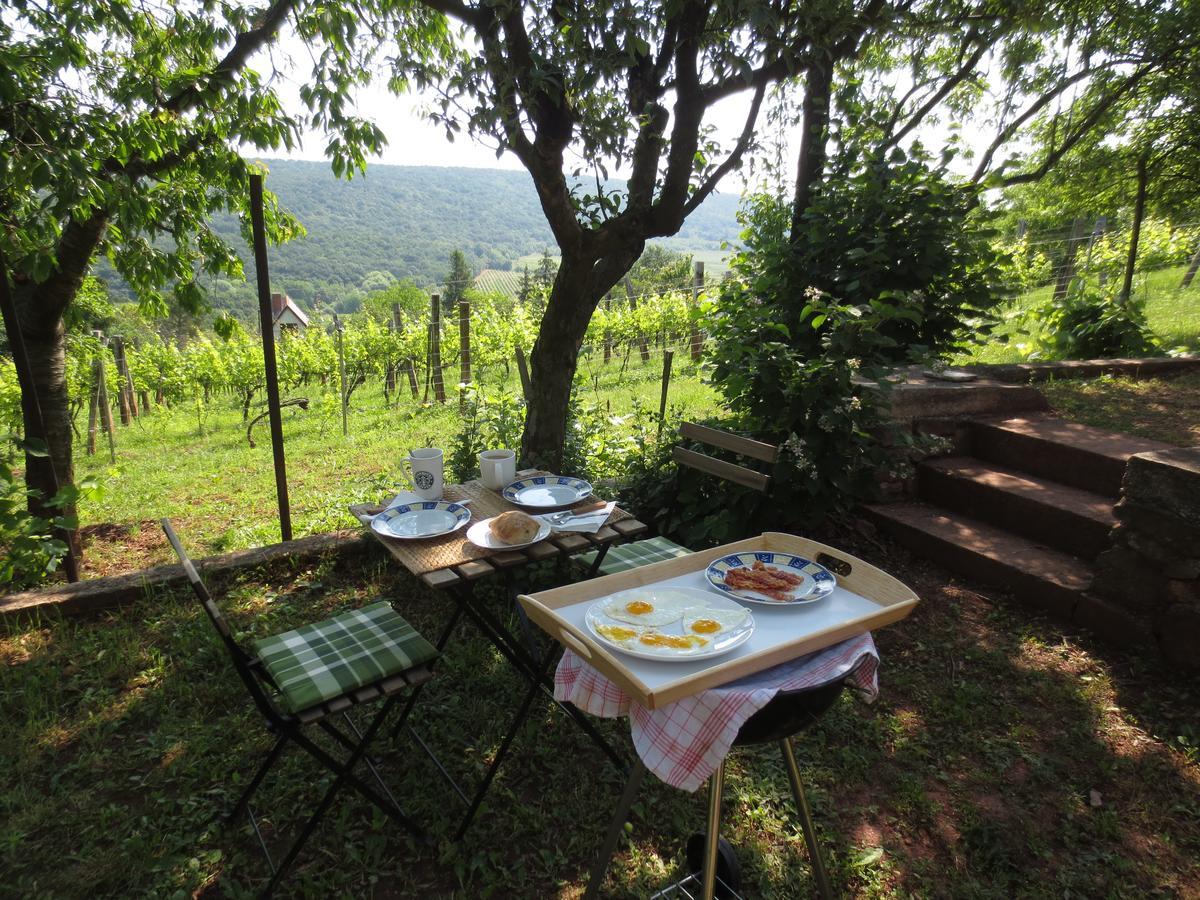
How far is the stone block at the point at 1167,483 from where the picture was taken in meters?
2.35

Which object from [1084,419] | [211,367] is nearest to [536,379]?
[1084,419]

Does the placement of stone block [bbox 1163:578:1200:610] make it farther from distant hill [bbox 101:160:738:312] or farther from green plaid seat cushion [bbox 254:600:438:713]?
distant hill [bbox 101:160:738:312]

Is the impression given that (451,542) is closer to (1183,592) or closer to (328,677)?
(328,677)

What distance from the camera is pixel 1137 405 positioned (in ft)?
14.2

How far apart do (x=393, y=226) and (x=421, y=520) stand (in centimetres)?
7694

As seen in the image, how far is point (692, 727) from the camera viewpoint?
1253 mm

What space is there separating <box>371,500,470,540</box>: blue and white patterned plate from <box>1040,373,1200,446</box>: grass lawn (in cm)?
383

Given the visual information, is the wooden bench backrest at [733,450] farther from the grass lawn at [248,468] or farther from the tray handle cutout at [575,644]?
the grass lawn at [248,468]

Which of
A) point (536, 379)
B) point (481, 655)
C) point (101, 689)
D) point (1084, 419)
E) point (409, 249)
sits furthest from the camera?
point (409, 249)

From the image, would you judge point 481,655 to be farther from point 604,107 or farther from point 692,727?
point 604,107

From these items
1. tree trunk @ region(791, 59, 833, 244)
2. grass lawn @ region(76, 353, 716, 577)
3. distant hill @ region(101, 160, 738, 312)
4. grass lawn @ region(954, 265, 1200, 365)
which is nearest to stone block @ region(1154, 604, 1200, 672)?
grass lawn @ region(954, 265, 1200, 365)

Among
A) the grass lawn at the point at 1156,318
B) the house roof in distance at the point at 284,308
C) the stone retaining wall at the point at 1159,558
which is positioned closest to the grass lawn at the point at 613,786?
the stone retaining wall at the point at 1159,558

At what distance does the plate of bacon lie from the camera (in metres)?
1.54

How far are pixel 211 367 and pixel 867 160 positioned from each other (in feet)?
39.1
